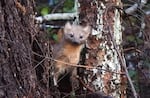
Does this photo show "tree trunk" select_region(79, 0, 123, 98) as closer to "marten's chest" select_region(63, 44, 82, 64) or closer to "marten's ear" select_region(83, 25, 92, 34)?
"marten's ear" select_region(83, 25, 92, 34)

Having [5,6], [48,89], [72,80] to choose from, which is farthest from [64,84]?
[5,6]

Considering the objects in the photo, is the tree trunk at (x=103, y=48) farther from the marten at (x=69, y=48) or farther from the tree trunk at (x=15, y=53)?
the tree trunk at (x=15, y=53)

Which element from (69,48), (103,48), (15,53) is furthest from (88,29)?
(15,53)

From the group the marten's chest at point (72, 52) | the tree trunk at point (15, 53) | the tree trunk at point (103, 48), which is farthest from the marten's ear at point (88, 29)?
the tree trunk at point (15, 53)

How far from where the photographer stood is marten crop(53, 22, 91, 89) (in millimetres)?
5961

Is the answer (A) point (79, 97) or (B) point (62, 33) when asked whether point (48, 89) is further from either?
(B) point (62, 33)

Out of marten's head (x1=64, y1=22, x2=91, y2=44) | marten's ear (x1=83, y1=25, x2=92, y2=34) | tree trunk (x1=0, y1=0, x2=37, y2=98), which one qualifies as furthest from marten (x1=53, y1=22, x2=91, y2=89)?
tree trunk (x1=0, y1=0, x2=37, y2=98)

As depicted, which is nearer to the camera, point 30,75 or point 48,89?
point 30,75

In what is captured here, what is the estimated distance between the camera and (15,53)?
429 cm

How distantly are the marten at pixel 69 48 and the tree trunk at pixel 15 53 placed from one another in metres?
1.39

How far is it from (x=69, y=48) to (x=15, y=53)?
2016 millimetres

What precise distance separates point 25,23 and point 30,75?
460mm

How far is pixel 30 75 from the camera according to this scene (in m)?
4.36

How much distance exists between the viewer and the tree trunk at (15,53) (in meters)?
4.18
